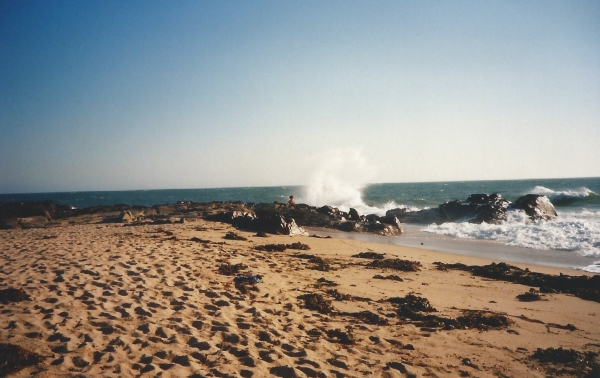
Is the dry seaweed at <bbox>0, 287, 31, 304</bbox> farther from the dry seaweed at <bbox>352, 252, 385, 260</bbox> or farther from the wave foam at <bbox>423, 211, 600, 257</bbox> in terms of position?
the wave foam at <bbox>423, 211, 600, 257</bbox>

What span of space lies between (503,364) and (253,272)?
5.43 meters

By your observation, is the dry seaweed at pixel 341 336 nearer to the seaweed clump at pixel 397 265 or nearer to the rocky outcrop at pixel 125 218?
the seaweed clump at pixel 397 265

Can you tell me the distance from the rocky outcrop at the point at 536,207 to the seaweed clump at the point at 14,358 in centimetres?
2792

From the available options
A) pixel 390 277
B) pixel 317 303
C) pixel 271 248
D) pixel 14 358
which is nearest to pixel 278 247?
pixel 271 248

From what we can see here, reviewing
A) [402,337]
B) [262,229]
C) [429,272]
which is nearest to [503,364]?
[402,337]

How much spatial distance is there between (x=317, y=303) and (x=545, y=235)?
1523 cm

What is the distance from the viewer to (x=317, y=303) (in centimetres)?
617

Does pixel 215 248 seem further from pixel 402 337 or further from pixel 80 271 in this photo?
pixel 402 337

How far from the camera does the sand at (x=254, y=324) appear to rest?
3998 mm

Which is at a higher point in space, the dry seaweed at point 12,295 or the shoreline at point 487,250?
the dry seaweed at point 12,295

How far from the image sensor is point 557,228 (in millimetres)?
17078

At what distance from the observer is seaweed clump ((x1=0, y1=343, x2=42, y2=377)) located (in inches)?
139

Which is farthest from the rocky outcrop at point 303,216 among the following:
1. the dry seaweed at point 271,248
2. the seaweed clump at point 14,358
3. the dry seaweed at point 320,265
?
the seaweed clump at point 14,358

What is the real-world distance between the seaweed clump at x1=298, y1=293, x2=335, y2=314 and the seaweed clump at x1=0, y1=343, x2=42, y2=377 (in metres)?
3.94
